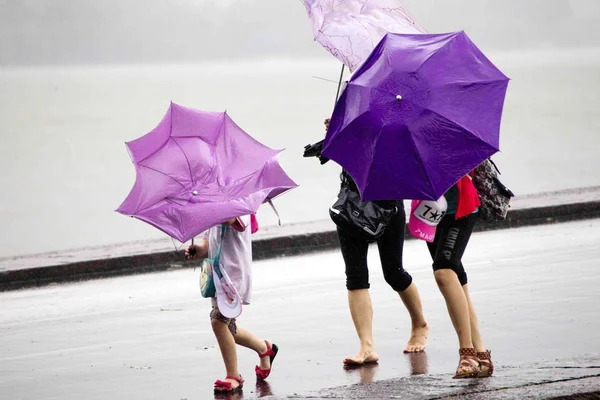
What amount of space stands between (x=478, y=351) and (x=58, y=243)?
1192 cm

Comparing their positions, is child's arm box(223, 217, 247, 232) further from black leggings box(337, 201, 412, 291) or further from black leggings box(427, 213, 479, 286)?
black leggings box(427, 213, 479, 286)

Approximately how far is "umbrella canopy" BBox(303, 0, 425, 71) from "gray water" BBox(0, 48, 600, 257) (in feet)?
36.1

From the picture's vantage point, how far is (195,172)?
227 inches

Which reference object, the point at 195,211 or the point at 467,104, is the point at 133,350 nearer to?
the point at 195,211

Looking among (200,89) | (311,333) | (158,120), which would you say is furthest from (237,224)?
(200,89)

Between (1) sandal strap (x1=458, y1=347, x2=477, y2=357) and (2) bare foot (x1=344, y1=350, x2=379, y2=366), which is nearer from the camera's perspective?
(1) sandal strap (x1=458, y1=347, x2=477, y2=357)

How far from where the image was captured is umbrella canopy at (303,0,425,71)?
5.88 meters

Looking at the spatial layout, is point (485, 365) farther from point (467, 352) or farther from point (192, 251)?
point (192, 251)

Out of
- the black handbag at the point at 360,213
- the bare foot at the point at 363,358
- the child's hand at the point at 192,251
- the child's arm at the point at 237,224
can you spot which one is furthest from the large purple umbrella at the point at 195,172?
the bare foot at the point at 363,358

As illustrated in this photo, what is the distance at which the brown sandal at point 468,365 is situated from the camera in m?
5.48

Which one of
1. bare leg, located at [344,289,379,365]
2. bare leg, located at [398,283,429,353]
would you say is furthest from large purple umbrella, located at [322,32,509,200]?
bare leg, located at [398,283,429,353]

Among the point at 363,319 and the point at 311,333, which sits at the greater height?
the point at 363,319

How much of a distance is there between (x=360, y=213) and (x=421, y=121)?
3.25ft

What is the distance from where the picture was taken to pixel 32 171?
61.9 ft
